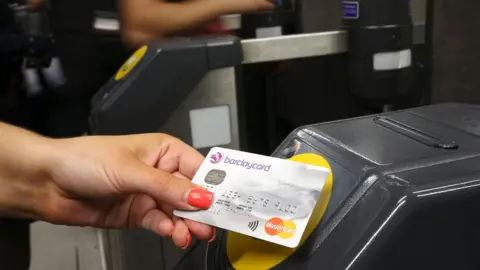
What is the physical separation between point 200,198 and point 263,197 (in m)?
0.08

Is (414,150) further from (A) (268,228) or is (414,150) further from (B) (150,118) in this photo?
(B) (150,118)

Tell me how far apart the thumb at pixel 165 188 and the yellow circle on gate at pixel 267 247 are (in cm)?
8

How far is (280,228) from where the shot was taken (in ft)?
1.93

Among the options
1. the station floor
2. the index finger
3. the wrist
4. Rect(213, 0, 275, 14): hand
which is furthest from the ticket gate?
the station floor

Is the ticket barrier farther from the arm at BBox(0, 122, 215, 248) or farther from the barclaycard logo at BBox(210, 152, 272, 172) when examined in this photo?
the barclaycard logo at BBox(210, 152, 272, 172)

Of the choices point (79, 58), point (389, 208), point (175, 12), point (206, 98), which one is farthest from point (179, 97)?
point (79, 58)

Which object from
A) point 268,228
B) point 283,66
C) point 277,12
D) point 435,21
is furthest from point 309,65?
point 268,228

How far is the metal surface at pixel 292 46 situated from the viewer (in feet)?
3.67

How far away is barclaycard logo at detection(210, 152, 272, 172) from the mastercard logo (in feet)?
0.24

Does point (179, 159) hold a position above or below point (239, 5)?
below

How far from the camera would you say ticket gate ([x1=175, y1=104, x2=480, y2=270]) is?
1.82ft

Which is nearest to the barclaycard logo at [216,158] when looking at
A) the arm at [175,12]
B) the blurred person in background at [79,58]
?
the arm at [175,12]

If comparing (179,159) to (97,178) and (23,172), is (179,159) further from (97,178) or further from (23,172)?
(23,172)

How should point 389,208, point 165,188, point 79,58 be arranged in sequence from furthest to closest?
point 79,58, point 165,188, point 389,208
